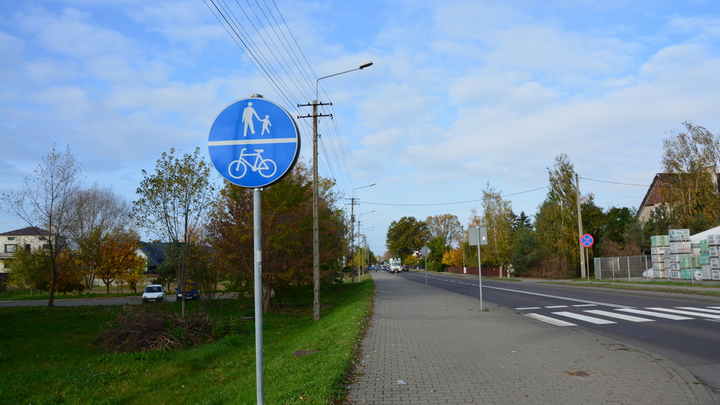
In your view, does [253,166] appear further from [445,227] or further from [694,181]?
[445,227]

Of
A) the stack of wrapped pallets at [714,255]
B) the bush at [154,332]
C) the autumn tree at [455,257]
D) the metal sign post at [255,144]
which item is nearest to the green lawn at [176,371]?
the bush at [154,332]

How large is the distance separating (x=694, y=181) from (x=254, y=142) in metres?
46.4

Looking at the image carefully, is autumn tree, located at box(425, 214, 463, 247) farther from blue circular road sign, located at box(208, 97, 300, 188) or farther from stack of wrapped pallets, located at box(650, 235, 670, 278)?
blue circular road sign, located at box(208, 97, 300, 188)

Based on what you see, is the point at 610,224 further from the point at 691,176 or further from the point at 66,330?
the point at 66,330

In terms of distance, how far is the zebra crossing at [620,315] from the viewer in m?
12.5

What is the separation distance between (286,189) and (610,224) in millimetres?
42229

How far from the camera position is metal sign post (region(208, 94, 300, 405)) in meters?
3.13

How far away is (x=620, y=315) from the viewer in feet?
45.0

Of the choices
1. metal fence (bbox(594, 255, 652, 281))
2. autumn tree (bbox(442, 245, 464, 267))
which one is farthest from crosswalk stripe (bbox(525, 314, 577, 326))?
autumn tree (bbox(442, 245, 464, 267))

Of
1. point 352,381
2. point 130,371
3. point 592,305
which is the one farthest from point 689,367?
point 592,305

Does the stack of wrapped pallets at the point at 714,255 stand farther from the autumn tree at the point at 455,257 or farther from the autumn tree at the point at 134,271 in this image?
the autumn tree at the point at 455,257

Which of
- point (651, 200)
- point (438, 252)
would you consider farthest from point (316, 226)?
point (438, 252)

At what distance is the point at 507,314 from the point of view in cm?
1491

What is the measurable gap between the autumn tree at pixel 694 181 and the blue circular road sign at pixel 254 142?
147 ft
